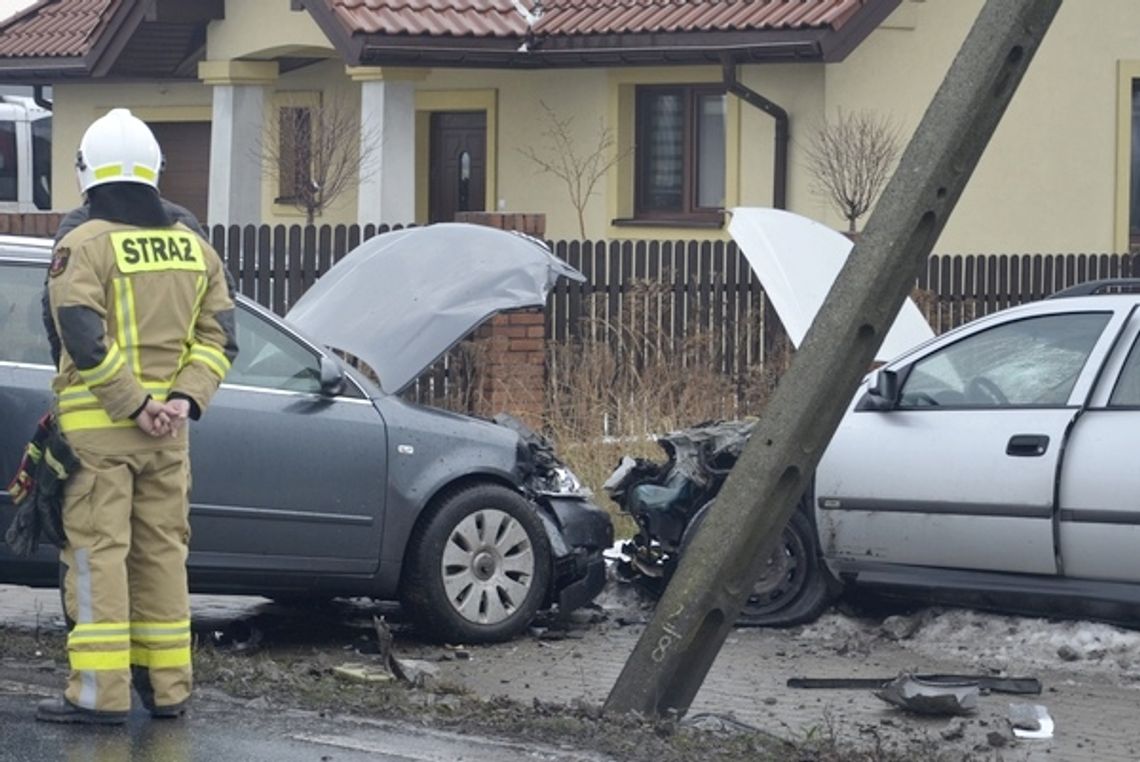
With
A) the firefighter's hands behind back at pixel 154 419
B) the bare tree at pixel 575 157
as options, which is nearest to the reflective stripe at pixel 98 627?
the firefighter's hands behind back at pixel 154 419

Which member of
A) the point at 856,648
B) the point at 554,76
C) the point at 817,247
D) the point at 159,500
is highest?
the point at 554,76

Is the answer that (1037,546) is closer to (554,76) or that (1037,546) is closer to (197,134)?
(554,76)

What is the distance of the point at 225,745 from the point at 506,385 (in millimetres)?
8299

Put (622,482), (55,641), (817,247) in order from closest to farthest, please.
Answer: (55,641) < (622,482) < (817,247)

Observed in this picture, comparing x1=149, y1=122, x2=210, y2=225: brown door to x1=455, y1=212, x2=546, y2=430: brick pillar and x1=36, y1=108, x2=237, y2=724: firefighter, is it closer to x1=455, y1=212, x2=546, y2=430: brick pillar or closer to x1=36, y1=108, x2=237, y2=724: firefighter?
x1=455, y1=212, x2=546, y2=430: brick pillar

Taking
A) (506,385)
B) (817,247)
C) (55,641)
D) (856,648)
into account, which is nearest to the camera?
(55,641)

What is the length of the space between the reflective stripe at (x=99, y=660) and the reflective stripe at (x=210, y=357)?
3.09 feet

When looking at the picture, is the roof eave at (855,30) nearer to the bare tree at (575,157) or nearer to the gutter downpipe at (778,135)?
the gutter downpipe at (778,135)

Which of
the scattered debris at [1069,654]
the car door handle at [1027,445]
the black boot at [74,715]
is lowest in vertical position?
the scattered debris at [1069,654]

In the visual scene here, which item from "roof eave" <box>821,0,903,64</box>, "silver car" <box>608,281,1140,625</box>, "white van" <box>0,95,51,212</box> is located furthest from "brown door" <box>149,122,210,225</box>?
"silver car" <box>608,281,1140,625</box>

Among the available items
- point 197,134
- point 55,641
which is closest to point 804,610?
point 55,641

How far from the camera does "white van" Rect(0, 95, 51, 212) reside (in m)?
28.5

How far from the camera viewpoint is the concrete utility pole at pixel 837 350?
6.82 meters

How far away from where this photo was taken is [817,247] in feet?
38.8
